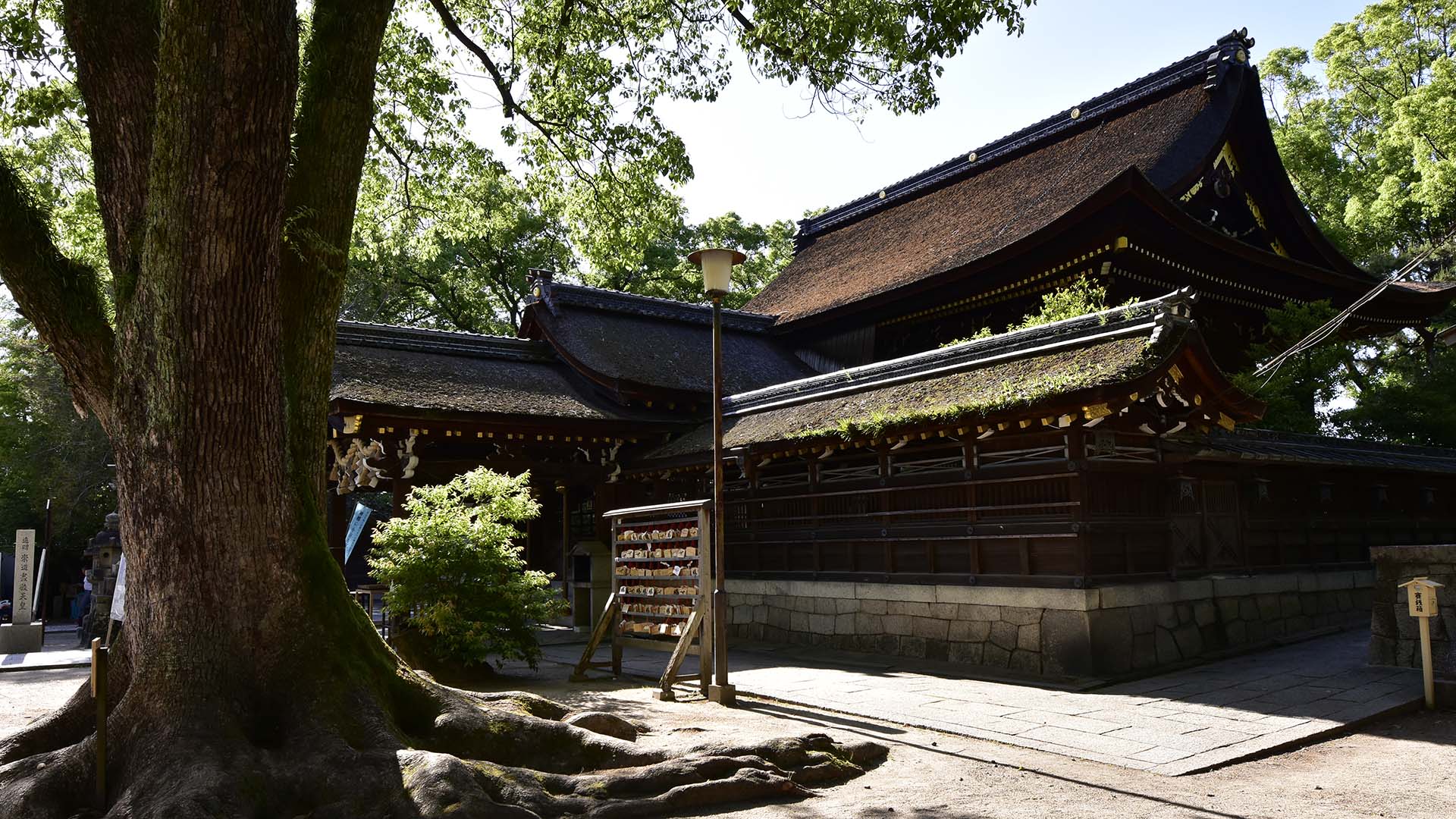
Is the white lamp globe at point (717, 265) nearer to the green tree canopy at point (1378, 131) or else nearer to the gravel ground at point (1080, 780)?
the gravel ground at point (1080, 780)

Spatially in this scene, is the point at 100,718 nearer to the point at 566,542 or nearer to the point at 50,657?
the point at 50,657

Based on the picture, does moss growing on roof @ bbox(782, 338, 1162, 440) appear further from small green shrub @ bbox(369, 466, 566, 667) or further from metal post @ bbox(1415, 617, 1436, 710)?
small green shrub @ bbox(369, 466, 566, 667)

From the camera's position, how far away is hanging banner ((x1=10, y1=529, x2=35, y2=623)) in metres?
16.2

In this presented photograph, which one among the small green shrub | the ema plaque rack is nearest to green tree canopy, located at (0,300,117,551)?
the small green shrub

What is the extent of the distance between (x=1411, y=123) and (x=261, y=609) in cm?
2709

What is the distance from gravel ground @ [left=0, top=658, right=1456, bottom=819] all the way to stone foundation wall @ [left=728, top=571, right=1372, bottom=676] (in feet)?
9.39

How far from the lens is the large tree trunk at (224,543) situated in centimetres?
529

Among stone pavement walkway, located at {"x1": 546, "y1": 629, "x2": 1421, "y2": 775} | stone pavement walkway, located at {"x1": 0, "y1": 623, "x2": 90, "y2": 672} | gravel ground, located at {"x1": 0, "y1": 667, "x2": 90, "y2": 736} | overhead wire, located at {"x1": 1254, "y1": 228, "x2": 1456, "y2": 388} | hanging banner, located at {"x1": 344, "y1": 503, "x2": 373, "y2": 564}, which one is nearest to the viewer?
stone pavement walkway, located at {"x1": 546, "y1": 629, "x2": 1421, "y2": 775}

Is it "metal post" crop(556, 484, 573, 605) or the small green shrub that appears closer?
the small green shrub

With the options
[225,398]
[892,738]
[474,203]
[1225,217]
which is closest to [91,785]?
[225,398]

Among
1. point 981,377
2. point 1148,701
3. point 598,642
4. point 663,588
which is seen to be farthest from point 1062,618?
point 598,642

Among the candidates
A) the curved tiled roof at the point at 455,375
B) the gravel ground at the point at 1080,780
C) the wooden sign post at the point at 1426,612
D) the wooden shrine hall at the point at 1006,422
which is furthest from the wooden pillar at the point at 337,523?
Result: the wooden sign post at the point at 1426,612

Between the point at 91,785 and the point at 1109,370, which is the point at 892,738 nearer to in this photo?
the point at 1109,370

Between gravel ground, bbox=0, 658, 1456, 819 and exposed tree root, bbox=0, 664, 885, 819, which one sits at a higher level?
exposed tree root, bbox=0, 664, 885, 819
